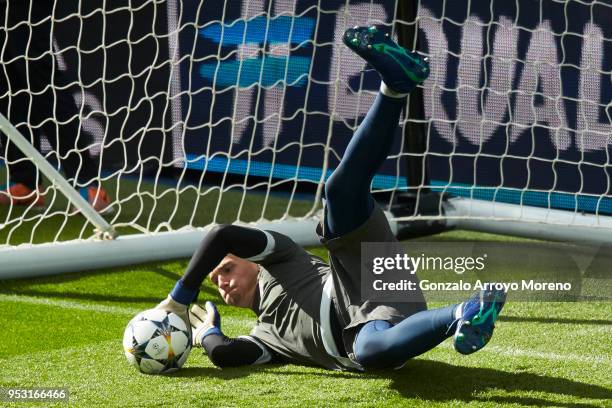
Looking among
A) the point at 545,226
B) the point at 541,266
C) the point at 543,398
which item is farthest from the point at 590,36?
the point at 543,398

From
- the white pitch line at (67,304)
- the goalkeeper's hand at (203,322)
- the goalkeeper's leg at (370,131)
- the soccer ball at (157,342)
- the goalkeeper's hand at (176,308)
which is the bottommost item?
the white pitch line at (67,304)

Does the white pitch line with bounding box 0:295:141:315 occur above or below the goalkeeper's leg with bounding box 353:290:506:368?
below

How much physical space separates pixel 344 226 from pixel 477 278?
1625mm

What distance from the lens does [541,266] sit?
4.89 meters

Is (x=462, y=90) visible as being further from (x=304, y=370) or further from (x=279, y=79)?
(x=304, y=370)

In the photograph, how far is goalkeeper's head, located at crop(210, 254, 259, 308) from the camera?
3633 millimetres

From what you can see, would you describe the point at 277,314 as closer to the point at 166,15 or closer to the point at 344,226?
the point at 344,226

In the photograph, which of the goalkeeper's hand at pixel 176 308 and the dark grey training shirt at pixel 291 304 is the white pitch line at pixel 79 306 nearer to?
the dark grey training shirt at pixel 291 304

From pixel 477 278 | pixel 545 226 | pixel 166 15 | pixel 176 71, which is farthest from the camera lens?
pixel 176 71

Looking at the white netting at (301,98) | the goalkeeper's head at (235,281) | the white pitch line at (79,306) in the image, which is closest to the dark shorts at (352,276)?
the goalkeeper's head at (235,281)

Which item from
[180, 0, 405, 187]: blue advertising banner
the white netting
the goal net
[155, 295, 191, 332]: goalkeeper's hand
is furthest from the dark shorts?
[180, 0, 405, 187]: blue advertising banner

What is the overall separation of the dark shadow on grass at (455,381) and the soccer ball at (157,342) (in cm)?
6

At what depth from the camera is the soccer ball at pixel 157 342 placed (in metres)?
3.30

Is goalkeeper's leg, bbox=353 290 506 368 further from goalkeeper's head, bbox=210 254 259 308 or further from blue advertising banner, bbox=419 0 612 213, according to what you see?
blue advertising banner, bbox=419 0 612 213
